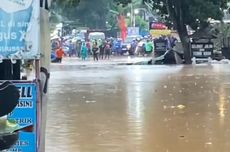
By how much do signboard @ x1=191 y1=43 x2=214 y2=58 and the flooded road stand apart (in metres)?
18.8

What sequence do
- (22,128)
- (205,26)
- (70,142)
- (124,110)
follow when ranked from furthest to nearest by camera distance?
(205,26) → (124,110) → (70,142) → (22,128)

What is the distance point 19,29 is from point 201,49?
→ 3204 centimetres

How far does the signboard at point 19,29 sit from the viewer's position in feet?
17.5

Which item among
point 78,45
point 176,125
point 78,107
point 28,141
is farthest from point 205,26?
point 28,141

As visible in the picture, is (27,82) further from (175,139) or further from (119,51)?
(119,51)

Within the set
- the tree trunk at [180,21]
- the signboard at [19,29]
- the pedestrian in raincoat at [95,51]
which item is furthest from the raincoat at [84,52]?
the signboard at [19,29]

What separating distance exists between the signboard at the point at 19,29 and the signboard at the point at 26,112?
11.9 inches

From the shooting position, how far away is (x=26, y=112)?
5.60m

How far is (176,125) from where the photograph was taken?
400 inches

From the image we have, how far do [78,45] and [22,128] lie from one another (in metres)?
48.4

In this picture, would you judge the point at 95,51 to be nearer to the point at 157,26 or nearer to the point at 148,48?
the point at 148,48

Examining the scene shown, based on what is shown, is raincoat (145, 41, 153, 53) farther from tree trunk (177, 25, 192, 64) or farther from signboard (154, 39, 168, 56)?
tree trunk (177, 25, 192, 64)

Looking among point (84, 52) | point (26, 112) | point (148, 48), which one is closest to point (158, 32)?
point (148, 48)

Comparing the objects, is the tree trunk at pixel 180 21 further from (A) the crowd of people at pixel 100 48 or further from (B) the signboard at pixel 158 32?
(B) the signboard at pixel 158 32
